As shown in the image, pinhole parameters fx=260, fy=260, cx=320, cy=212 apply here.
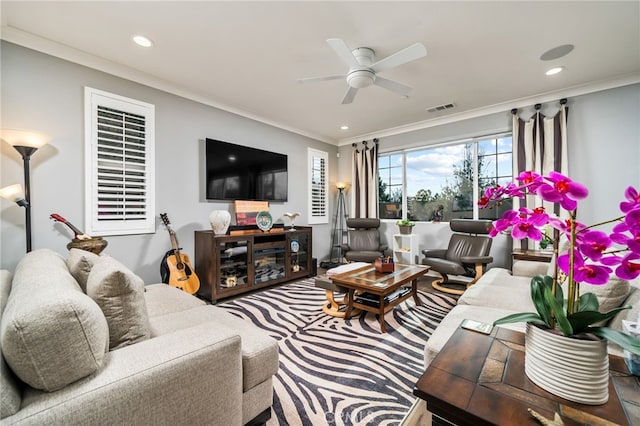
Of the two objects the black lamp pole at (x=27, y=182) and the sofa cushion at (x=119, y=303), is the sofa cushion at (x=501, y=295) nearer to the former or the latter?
the sofa cushion at (x=119, y=303)

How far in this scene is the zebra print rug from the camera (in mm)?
1478

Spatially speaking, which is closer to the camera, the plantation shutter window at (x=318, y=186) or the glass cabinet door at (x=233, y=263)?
the glass cabinet door at (x=233, y=263)

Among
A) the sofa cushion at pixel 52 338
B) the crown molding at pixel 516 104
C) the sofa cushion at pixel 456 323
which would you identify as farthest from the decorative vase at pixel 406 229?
the sofa cushion at pixel 52 338

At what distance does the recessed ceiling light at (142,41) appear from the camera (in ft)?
7.56

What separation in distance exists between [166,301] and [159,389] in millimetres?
1245

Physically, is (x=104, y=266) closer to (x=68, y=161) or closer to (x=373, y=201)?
(x=68, y=161)

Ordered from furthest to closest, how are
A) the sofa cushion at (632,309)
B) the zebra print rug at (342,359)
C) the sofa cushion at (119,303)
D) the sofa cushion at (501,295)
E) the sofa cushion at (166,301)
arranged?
the sofa cushion at (501,295), the sofa cushion at (166,301), the zebra print rug at (342,359), the sofa cushion at (632,309), the sofa cushion at (119,303)

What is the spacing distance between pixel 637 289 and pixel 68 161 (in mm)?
4321

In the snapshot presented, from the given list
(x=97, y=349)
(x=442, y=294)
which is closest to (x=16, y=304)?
(x=97, y=349)

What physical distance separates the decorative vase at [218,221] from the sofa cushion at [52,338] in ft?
7.87

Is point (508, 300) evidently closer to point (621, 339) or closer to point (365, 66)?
point (621, 339)

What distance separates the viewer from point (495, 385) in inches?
33.0

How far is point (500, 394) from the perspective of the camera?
799 millimetres

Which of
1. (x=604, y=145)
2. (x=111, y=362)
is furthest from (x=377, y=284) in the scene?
(x=604, y=145)
